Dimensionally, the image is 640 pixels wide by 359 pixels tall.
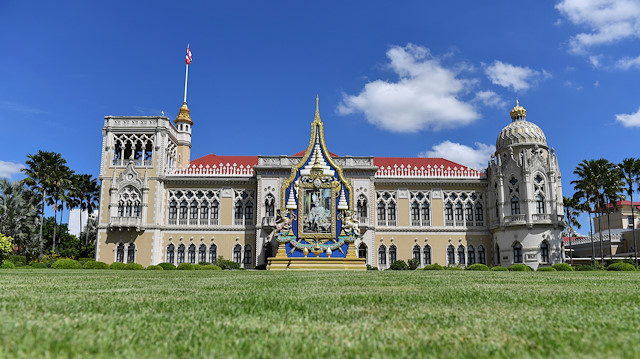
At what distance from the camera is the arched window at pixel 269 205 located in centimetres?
4706

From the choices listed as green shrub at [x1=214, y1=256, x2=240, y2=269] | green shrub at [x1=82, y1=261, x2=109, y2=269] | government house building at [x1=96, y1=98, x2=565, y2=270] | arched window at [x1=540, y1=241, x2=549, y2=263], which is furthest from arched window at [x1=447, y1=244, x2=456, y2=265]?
green shrub at [x1=82, y1=261, x2=109, y2=269]

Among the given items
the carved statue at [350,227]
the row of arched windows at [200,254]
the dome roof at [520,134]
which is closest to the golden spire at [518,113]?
the dome roof at [520,134]

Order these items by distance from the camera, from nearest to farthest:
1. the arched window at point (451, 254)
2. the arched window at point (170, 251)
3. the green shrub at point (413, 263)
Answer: the green shrub at point (413, 263)
the arched window at point (170, 251)
the arched window at point (451, 254)

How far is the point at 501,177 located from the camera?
47594 millimetres

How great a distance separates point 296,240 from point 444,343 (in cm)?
3590

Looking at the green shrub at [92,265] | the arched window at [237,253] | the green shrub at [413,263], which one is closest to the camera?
the green shrub at [92,265]

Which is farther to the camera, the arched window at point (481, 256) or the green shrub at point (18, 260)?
the arched window at point (481, 256)

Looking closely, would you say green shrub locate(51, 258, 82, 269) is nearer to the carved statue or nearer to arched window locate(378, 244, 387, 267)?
the carved statue

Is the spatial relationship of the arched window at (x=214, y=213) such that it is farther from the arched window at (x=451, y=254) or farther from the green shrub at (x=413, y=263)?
the arched window at (x=451, y=254)

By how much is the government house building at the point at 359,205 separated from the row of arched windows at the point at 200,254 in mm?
103

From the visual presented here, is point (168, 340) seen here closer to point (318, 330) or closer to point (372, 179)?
point (318, 330)

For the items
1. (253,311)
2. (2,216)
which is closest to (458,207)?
(253,311)

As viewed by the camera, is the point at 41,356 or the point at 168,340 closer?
the point at 41,356

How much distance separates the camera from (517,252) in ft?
150
